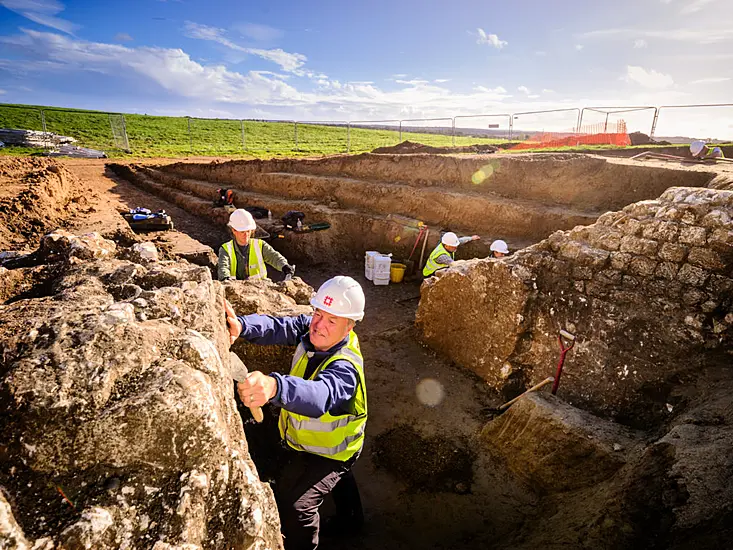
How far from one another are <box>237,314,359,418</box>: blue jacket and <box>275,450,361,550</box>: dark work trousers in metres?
0.61

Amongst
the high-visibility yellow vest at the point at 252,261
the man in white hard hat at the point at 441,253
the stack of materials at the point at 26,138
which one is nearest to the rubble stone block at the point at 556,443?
the man in white hard hat at the point at 441,253

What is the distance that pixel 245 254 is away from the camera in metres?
6.62

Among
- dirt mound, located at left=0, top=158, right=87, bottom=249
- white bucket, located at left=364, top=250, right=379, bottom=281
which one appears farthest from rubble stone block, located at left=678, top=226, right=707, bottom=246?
dirt mound, located at left=0, top=158, right=87, bottom=249

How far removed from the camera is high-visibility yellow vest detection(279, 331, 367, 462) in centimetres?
304

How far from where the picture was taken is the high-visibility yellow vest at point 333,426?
3.04m

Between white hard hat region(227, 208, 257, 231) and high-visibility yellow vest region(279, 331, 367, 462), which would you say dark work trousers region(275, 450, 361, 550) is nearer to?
high-visibility yellow vest region(279, 331, 367, 462)

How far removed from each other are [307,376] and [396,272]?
25.4 ft

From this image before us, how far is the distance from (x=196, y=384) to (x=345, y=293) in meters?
1.41

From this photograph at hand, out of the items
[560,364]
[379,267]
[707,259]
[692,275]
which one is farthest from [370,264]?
[707,259]

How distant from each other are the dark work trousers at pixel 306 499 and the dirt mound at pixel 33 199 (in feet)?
23.7

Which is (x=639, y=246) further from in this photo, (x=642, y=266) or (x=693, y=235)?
(x=693, y=235)

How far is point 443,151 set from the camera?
789 inches

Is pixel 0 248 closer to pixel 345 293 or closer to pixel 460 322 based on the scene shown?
pixel 345 293

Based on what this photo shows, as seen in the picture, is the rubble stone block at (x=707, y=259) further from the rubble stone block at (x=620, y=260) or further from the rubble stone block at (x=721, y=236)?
the rubble stone block at (x=620, y=260)
